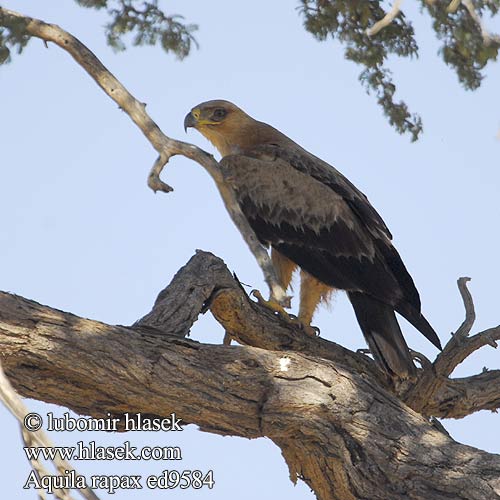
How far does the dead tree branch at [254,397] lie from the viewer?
4234 mm

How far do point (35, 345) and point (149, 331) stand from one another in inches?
24.1

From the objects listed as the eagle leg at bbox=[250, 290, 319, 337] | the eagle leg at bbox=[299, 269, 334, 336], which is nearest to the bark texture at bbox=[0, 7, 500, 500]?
the eagle leg at bbox=[250, 290, 319, 337]

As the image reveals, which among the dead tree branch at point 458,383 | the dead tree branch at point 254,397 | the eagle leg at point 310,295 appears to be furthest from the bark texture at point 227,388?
the eagle leg at point 310,295

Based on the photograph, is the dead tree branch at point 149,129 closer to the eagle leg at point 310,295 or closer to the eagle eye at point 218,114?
the eagle leg at point 310,295

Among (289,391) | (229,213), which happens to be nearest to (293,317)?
(229,213)

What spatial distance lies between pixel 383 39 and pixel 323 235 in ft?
4.42

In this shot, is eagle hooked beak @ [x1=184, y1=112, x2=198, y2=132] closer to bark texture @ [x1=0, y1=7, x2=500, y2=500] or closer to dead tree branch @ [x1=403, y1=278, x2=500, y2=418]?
Result: bark texture @ [x1=0, y1=7, x2=500, y2=500]

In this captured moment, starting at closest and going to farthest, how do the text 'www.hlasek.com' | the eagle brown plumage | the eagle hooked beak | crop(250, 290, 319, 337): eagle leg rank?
1. the text 'www.hlasek.com'
2. crop(250, 290, 319, 337): eagle leg
3. the eagle brown plumage
4. the eagle hooked beak

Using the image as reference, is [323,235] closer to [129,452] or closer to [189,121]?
[189,121]

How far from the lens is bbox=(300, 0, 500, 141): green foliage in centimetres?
620

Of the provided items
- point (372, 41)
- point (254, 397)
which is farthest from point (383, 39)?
point (254, 397)

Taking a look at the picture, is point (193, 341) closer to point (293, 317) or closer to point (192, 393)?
point (192, 393)

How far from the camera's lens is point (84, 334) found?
168 inches

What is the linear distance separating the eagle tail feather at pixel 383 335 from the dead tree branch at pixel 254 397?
3.20ft
